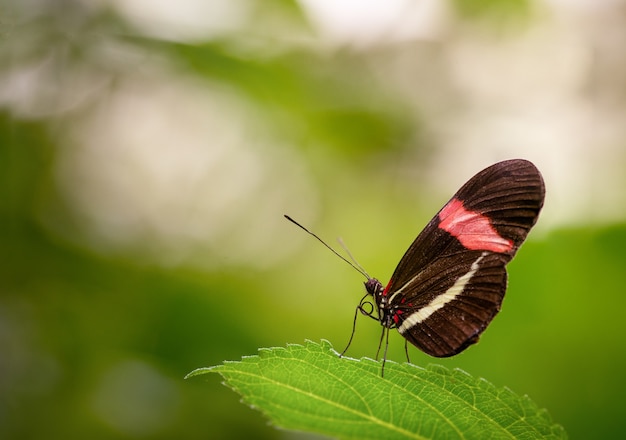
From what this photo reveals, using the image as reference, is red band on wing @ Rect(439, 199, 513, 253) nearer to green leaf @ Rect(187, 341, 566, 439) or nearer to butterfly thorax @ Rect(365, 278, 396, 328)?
butterfly thorax @ Rect(365, 278, 396, 328)

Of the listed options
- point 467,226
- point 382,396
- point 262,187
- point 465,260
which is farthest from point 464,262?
point 262,187

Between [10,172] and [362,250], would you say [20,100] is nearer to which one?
[10,172]

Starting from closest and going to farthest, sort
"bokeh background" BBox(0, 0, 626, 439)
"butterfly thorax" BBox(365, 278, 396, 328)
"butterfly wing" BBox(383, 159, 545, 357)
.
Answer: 1. "butterfly wing" BBox(383, 159, 545, 357)
2. "butterfly thorax" BBox(365, 278, 396, 328)
3. "bokeh background" BBox(0, 0, 626, 439)

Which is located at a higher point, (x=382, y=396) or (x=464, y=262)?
(x=464, y=262)

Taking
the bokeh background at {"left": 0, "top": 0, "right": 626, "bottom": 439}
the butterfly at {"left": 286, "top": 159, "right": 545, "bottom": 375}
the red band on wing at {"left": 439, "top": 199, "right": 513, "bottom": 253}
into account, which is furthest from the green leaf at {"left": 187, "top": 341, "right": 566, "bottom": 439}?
the bokeh background at {"left": 0, "top": 0, "right": 626, "bottom": 439}

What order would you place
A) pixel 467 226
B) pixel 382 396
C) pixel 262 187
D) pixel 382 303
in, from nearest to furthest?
1. pixel 382 396
2. pixel 467 226
3. pixel 382 303
4. pixel 262 187

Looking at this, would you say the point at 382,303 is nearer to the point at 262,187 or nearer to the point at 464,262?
the point at 464,262

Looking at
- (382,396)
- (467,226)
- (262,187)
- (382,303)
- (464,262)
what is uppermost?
(262,187)
